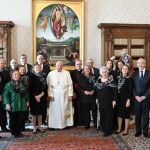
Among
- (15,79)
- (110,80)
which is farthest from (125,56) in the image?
(15,79)

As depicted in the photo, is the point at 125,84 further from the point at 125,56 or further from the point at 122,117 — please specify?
the point at 125,56

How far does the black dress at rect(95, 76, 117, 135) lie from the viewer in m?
6.54

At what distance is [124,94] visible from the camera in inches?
258

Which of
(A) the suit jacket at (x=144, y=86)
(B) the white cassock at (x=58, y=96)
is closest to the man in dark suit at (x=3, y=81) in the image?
(B) the white cassock at (x=58, y=96)

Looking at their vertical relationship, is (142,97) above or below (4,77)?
below

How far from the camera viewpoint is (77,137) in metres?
6.33

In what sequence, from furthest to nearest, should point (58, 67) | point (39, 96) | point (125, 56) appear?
point (125, 56) → point (58, 67) → point (39, 96)

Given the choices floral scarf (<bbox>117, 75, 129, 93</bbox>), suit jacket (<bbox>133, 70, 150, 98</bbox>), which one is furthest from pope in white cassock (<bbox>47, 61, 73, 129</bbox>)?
suit jacket (<bbox>133, 70, 150, 98</bbox>)

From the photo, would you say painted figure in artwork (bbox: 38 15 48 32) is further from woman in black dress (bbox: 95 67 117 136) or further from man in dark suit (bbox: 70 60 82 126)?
woman in black dress (bbox: 95 67 117 136)

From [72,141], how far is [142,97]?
1.67m

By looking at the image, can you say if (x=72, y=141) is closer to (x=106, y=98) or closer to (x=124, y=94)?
(x=106, y=98)

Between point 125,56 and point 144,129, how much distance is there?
3045 millimetres

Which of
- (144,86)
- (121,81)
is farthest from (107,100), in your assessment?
(144,86)

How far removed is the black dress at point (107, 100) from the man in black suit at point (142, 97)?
499 millimetres
